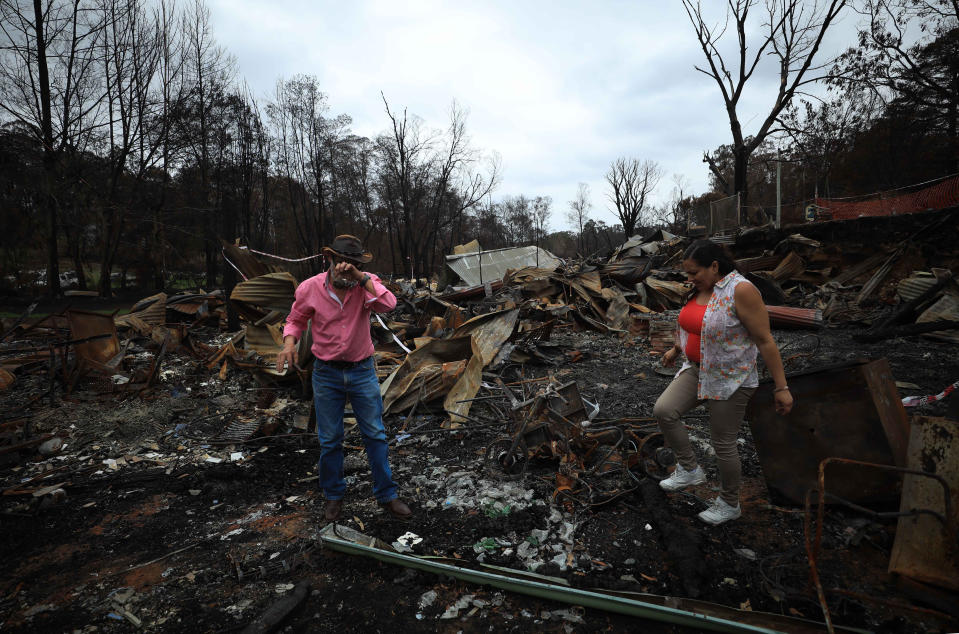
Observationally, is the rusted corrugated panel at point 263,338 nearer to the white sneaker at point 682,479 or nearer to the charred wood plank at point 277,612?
the charred wood plank at point 277,612

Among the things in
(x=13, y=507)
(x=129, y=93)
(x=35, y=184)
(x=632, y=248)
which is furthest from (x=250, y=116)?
(x=13, y=507)

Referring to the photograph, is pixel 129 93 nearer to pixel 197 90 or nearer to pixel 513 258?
pixel 197 90

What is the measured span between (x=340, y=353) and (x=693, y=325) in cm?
208

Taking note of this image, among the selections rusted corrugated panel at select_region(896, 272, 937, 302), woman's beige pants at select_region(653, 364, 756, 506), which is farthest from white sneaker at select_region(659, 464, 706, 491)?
rusted corrugated panel at select_region(896, 272, 937, 302)

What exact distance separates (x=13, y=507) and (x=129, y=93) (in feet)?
62.4

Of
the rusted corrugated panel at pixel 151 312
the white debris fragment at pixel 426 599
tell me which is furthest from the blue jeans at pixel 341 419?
the rusted corrugated panel at pixel 151 312

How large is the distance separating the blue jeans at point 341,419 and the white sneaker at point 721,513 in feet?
6.44

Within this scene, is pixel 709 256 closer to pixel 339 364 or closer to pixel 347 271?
pixel 347 271

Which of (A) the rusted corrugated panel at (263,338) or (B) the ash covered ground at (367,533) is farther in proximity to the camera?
(A) the rusted corrugated panel at (263,338)

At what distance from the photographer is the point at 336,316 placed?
2.66 metres

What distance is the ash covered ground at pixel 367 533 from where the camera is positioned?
6.70 feet

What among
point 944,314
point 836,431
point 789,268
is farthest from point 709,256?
point 789,268

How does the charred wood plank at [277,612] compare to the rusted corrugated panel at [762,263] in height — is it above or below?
below

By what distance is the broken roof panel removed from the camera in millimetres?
17828
